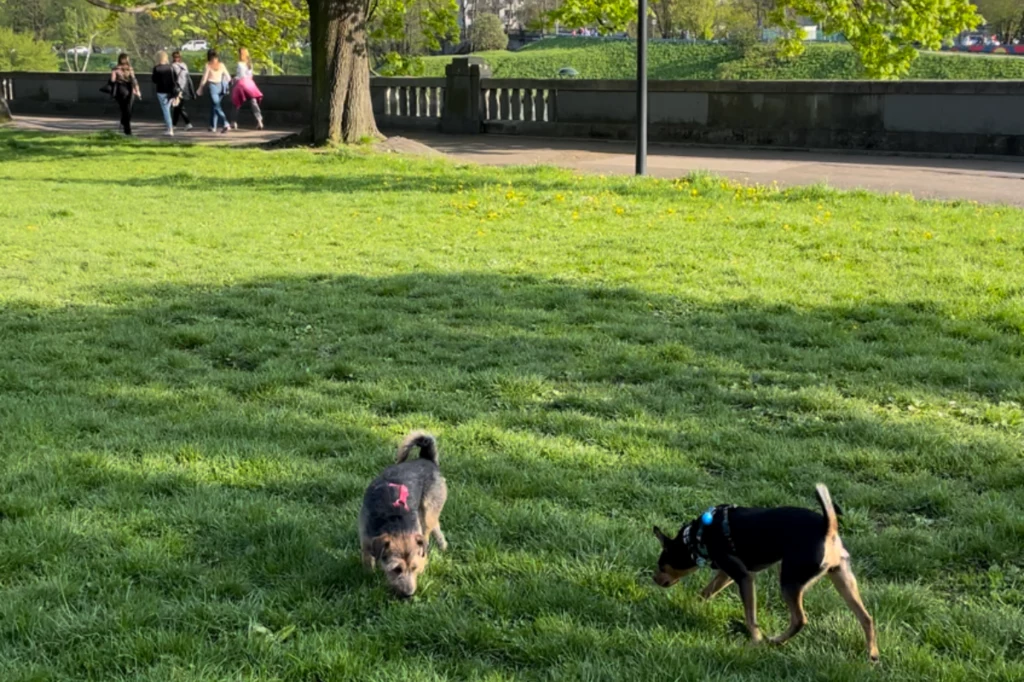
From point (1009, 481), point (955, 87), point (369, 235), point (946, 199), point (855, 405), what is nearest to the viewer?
point (1009, 481)

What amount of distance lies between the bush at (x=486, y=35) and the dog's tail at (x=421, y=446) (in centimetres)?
7515

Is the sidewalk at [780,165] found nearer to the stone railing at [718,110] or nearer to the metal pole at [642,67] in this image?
the stone railing at [718,110]

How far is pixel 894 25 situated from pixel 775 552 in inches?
636

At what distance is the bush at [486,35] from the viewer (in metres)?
77.1

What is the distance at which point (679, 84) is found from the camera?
22.3 m

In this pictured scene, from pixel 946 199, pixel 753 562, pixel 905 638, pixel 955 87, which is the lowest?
pixel 905 638

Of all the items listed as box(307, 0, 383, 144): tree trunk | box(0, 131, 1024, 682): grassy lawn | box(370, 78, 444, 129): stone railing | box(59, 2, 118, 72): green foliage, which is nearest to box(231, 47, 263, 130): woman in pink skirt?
box(370, 78, 444, 129): stone railing

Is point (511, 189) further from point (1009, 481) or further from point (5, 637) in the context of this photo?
point (5, 637)

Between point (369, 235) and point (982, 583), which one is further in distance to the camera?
point (369, 235)

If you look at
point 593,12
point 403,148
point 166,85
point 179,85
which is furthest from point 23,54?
point 593,12

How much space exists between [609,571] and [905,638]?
1054mm

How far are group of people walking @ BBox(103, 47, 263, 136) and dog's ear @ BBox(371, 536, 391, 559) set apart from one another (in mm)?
23593

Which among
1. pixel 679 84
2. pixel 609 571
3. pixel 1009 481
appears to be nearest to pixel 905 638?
pixel 609 571

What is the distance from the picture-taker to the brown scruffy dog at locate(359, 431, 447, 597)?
3686 millimetres
